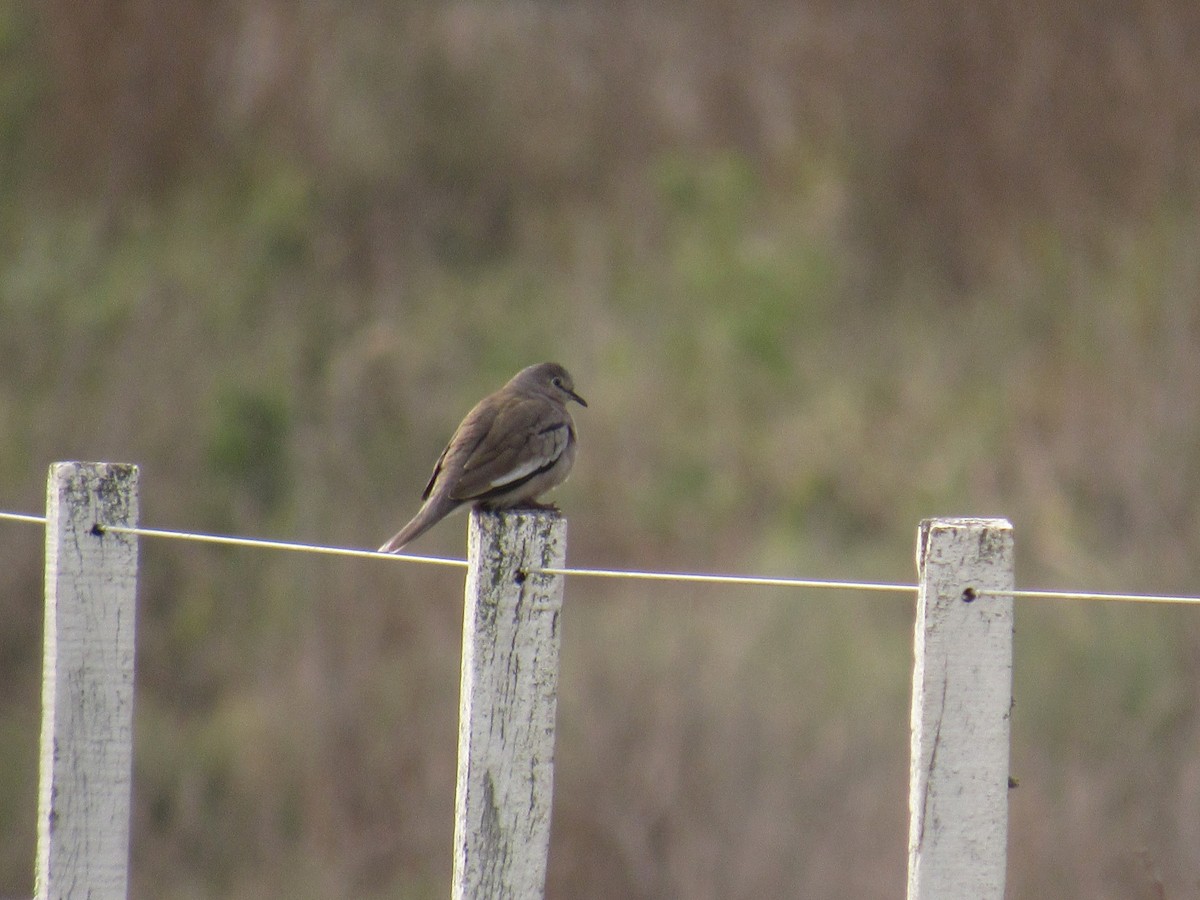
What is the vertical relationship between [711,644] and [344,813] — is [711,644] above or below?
above

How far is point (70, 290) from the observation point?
16203 mm

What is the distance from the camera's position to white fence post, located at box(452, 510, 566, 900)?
3.18 metres

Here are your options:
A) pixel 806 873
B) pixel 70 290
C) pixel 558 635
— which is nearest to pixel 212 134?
pixel 70 290

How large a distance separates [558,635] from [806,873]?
7.39m

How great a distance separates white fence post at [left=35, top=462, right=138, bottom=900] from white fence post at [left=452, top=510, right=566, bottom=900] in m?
0.82

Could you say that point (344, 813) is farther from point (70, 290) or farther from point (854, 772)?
point (70, 290)

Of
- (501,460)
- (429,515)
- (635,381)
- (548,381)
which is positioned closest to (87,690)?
(429,515)

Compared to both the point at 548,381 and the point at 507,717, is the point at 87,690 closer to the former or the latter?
the point at 507,717

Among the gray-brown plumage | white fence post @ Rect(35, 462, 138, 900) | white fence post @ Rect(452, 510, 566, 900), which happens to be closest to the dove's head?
the gray-brown plumage

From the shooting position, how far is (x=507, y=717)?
Answer: 10.5 feet

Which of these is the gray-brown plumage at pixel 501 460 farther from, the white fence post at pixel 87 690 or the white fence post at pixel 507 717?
the white fence post at pixel 507 717

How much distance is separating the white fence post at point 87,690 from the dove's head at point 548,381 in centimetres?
287

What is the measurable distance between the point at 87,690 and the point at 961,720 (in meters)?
1.79

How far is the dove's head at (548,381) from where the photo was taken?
255 inches
